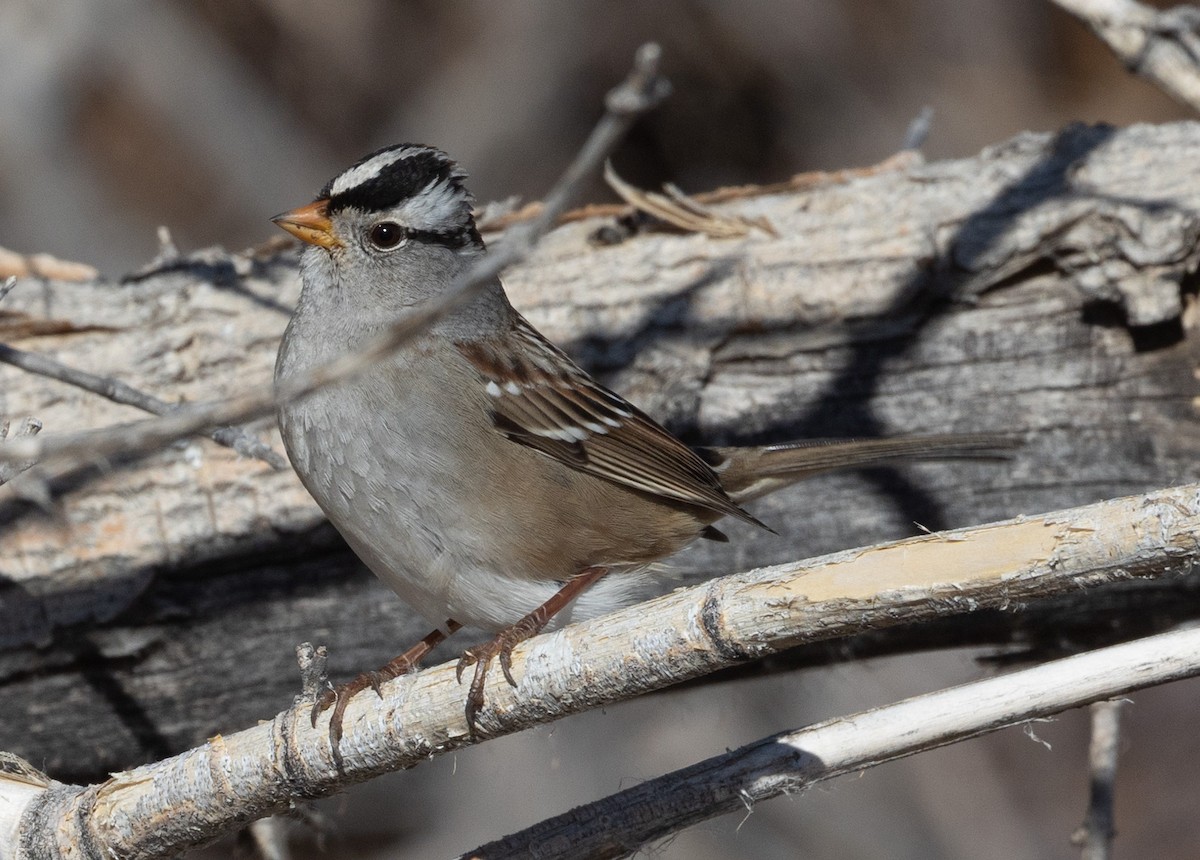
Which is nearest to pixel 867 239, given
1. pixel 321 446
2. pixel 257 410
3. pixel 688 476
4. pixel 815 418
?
pixel 815 418

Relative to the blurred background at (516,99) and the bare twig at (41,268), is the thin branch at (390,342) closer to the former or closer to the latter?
the bare twig at (41,268)

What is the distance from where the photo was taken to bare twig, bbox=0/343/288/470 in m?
2.33

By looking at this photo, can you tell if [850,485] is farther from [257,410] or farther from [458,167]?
[257,410]

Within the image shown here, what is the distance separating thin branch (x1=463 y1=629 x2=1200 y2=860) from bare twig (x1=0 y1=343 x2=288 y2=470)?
32.1 inches

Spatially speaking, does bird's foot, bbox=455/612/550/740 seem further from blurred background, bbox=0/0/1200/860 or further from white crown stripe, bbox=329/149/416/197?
blurred background, bbox=0/0/1200/860

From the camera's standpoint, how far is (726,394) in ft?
8.93

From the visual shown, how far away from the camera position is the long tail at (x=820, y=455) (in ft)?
8.21

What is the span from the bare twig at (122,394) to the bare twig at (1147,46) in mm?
1568

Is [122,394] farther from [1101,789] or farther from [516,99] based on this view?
[516,99]

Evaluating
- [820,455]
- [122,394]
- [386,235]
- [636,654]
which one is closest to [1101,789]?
[820,455]

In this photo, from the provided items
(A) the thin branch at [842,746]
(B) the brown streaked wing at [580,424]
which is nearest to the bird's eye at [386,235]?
(B) the brown streaked wing at [580,424]

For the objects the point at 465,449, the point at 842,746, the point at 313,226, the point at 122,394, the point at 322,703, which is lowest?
the point at 842,746

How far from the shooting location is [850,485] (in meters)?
2.74

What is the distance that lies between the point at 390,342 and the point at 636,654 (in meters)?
0.57
